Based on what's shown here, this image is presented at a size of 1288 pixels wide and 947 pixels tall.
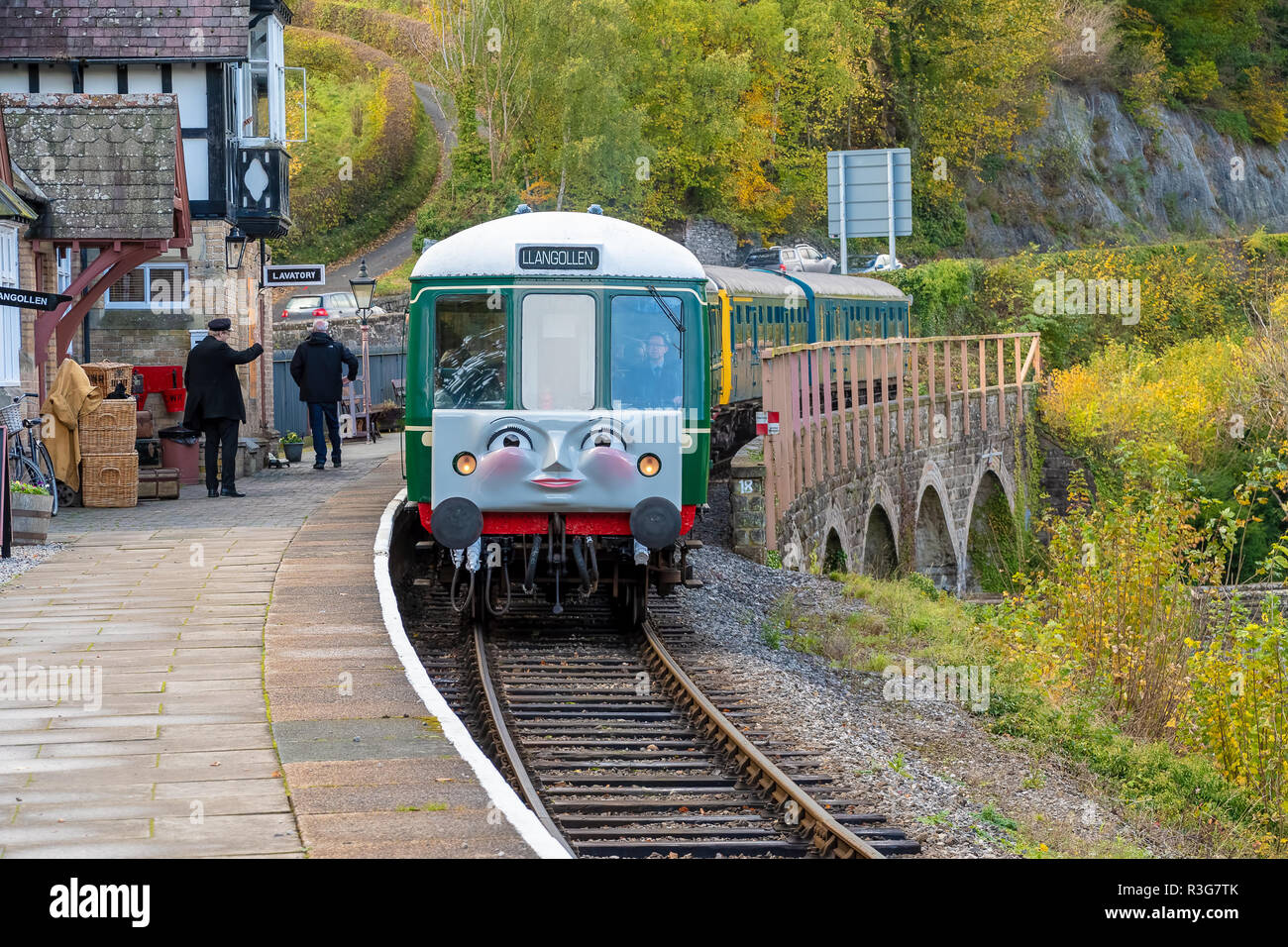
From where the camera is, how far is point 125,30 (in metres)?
23.5

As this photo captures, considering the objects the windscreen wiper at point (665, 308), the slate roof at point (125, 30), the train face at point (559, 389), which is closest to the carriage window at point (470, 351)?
the train face at point (559, 389)

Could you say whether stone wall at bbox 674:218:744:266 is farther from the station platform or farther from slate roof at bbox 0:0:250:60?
the station platform

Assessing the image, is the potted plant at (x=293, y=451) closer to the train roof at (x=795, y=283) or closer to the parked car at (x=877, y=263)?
the train roof at (x=795, y=283)

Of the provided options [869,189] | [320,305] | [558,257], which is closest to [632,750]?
[558,257]

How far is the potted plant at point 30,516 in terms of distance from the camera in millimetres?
14180

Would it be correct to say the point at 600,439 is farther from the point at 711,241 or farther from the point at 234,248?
the point at 711,241

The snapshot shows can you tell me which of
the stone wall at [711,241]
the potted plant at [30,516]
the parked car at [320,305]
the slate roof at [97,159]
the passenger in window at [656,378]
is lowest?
the potted plant at [30,516]

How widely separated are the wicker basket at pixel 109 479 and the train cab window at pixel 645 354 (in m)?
7.43

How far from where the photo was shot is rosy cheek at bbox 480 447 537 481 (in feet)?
38.1

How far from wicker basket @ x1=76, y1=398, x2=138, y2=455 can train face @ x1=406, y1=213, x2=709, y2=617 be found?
19.3ft

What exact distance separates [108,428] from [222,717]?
936 centimetres

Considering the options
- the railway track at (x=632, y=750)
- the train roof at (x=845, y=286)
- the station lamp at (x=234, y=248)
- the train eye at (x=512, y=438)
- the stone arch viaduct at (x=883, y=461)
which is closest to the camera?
the railway track at (x=632, y=750)

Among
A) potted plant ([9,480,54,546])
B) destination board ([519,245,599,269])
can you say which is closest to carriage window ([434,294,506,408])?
destination board ([519,245,599,269])
